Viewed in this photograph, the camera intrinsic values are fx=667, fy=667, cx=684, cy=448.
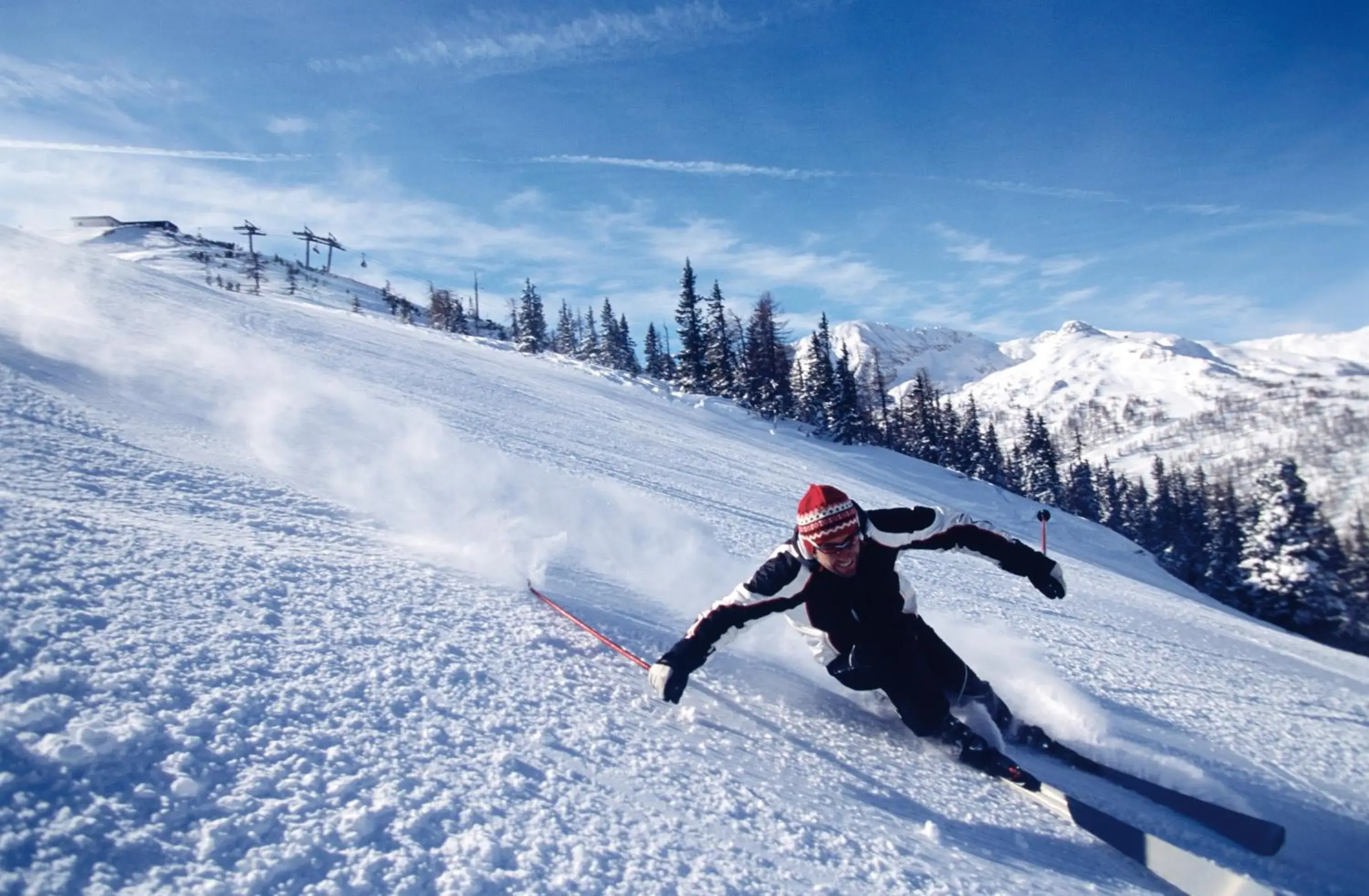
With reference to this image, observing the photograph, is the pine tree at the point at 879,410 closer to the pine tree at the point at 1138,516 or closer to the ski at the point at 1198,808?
the pine tree at the point at 1138,516

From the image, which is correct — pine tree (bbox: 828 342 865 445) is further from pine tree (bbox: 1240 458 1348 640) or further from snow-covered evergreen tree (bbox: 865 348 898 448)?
pine tree (bbox: 1240 458 1348 640)

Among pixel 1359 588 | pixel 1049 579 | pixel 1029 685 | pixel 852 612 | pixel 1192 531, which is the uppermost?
pixel 1049 579

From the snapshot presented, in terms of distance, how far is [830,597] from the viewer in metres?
4.14

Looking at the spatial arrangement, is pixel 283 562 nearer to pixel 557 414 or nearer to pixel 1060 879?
pixel 1060 879

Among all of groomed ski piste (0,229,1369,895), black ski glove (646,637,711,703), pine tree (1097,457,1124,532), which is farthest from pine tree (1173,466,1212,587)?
black ski glove (646,637,711,703)

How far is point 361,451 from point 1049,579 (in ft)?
22.5

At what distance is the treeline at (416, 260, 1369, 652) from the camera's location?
36.9 m

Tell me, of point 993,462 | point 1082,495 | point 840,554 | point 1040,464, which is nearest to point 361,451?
point 840,554

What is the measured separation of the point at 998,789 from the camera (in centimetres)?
376

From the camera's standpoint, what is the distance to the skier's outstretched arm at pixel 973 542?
14.4 ft

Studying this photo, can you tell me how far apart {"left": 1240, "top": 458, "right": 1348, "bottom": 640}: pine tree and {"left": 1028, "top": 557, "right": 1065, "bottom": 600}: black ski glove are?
44225 millimetres

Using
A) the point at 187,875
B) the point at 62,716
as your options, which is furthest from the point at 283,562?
the point at 187,875

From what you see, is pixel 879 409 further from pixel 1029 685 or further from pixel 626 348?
pixel 1029 685

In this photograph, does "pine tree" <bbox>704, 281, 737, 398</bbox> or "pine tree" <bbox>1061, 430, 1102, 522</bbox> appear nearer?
"pine tree" <bbox>704, 281, 737, 398</bbox>
